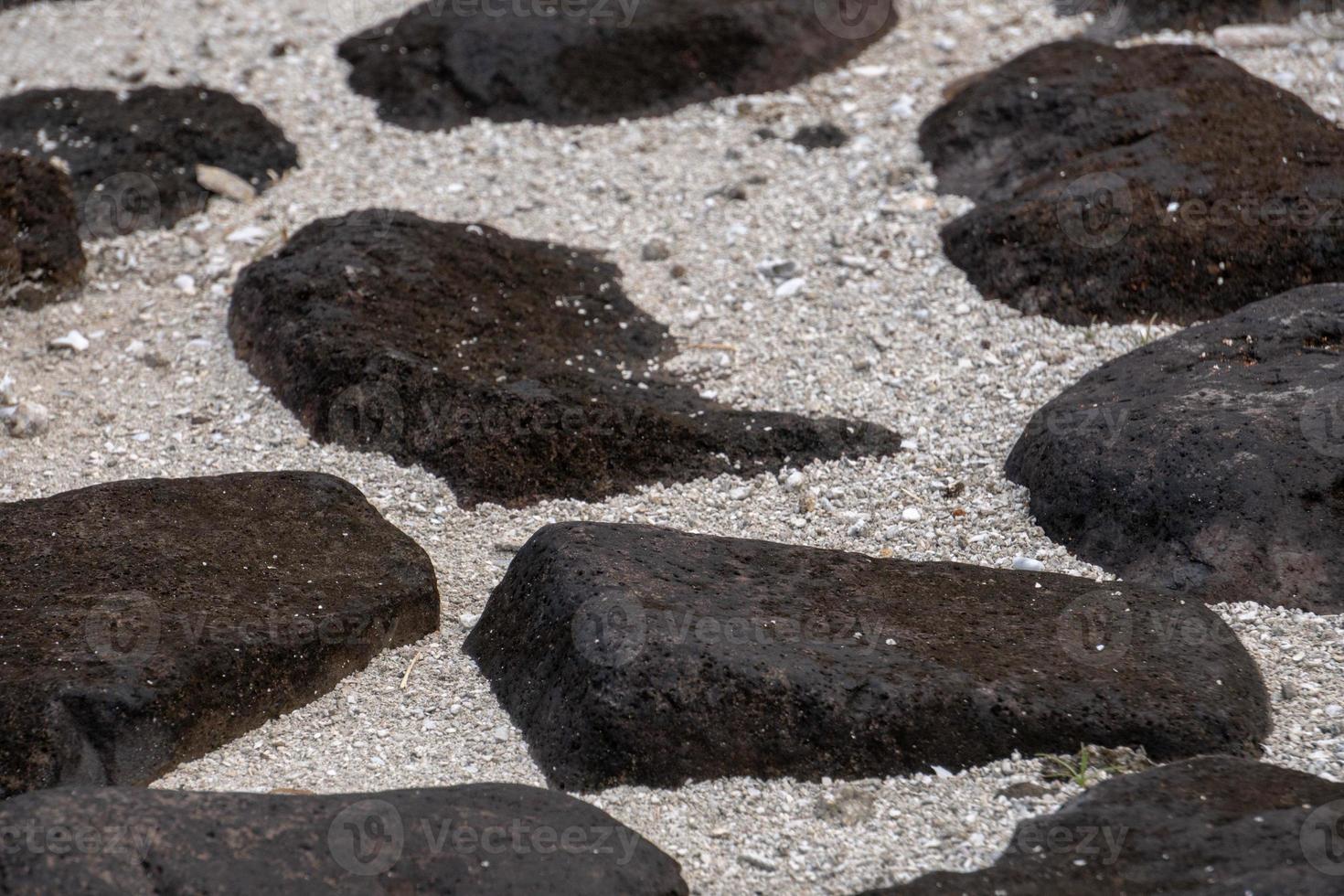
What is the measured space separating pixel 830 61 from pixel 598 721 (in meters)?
4.54

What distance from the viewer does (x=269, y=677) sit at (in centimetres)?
317

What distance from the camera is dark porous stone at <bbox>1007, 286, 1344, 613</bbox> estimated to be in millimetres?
3412

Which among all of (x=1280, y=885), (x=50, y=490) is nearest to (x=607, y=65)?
(x=50, y=490)

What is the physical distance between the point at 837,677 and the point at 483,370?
79.6 inches

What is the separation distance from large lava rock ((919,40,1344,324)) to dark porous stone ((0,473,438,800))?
2.58 metres

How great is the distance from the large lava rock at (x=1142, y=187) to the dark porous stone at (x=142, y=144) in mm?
3048

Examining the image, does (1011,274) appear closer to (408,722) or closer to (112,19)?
(408,722)

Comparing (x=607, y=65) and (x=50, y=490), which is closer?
(x=50, y=490)

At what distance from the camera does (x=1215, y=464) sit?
3523 millimetres

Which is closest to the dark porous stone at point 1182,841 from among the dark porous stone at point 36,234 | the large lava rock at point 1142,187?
the large lava rock at point 1142,187
